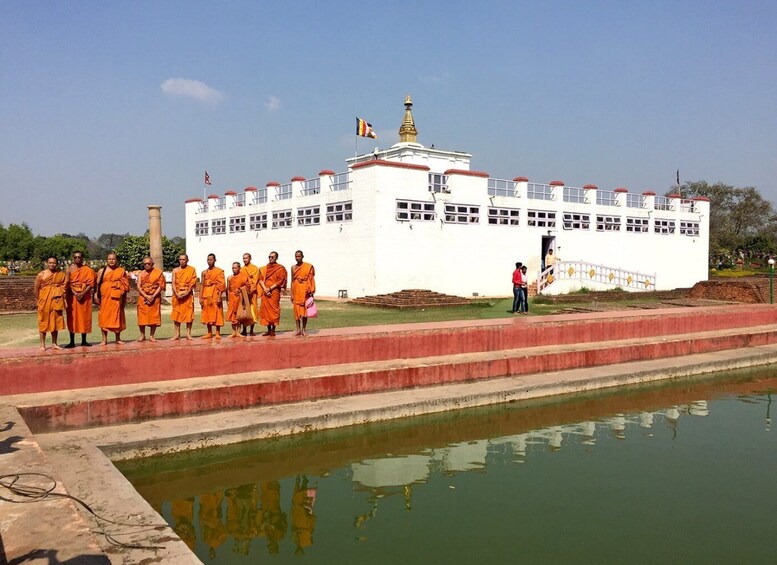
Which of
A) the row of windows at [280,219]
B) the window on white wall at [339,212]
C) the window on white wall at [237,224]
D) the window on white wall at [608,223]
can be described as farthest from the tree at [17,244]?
the window on white wall at [608,223]

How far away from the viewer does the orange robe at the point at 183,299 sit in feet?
28.8

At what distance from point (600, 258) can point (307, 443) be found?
20.0 m

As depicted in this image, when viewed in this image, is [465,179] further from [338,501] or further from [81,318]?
[338,501]

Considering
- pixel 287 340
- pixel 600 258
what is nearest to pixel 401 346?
pixel 287 340

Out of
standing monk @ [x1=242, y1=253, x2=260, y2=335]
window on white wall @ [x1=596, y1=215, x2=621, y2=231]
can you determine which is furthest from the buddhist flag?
standing monk @ [x1=242, y1=253, x2=260, y2=335]

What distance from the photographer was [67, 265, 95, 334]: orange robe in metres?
8.07

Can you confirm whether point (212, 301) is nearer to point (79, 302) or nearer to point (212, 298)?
point (212, 298)

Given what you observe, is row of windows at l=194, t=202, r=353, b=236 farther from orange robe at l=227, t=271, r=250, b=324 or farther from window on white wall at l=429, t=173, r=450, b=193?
orange robe at l=227, t=271, r=250, b=324

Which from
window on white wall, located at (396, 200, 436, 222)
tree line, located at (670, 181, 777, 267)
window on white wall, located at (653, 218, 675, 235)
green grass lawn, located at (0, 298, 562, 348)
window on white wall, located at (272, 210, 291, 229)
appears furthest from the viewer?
tree line, located at (670, 181, 777, 267)

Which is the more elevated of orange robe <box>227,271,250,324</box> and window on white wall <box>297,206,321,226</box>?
window on white wall <box>297,206,321,226</box>

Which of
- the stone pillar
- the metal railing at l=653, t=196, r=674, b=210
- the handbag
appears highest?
the metal railing at l=653, t=196, r=674, b=210

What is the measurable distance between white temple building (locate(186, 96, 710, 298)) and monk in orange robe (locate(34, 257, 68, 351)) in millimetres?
11901

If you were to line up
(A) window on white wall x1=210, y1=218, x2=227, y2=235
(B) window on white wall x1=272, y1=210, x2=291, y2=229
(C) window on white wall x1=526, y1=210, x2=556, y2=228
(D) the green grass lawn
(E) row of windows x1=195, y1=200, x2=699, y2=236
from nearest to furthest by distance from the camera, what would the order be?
1. (D) the green grass lawn
2. (E) row of windows x1=195, y1=200, x2=699, y2=236
3. (C) window on white wall x1=526, y1=210, x2=556, y2=228
4. (B) window on white wall x1=272, y1=210, x2=291, y2=229
5. (A) window on white wall x1=210, y1=218, x2=227, y2=235

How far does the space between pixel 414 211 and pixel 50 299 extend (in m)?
13.2
